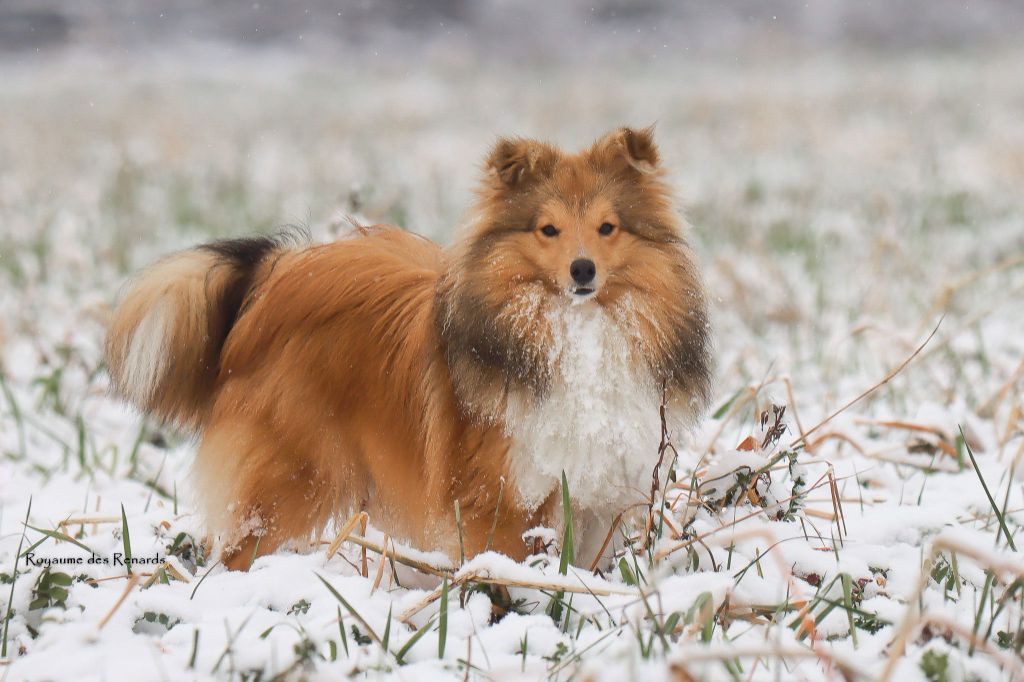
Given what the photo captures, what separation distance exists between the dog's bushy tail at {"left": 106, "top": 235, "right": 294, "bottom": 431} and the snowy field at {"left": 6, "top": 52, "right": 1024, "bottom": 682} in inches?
17.9

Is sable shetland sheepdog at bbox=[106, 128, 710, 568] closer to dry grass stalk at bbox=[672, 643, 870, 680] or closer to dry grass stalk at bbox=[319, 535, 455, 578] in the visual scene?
dry grass stalk at bbox=[319, 535, 455, 578]

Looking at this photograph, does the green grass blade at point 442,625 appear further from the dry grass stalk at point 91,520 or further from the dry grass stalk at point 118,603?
the dry grass stalk at point 91,520

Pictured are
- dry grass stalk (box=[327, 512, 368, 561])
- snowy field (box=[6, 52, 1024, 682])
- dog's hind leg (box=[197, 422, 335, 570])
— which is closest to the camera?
snowy field (box=[6, 52, 1024, 682])

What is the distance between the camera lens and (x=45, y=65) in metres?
23.0

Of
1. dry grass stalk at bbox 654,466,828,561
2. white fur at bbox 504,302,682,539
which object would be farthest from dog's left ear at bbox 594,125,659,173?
dry grass stalk at bbox 654,466,828,561

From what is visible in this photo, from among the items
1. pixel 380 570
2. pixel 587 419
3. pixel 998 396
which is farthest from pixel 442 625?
pixel 998 396

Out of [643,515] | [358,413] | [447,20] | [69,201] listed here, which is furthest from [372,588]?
[447,20]

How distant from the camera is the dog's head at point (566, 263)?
299cm

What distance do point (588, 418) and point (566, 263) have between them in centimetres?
47

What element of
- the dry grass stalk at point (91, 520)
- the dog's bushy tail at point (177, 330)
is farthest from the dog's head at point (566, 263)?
the dry grass stalk at point (91, 520)

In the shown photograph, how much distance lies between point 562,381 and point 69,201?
9.25m

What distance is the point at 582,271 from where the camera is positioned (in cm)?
295

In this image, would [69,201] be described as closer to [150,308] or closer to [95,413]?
[95,413]

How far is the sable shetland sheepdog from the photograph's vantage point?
2.97m
